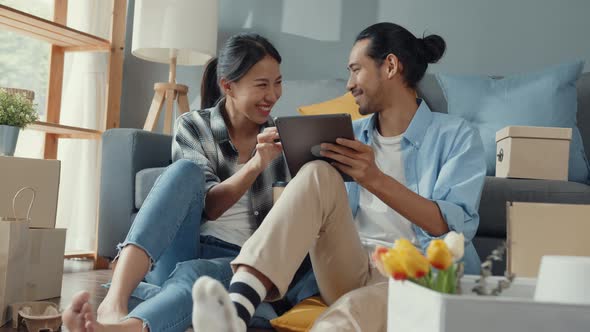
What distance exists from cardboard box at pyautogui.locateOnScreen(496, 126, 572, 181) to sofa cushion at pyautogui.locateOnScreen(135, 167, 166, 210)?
3.70 ft

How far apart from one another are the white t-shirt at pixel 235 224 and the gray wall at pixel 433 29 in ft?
5.50

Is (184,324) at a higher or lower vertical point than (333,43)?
lower

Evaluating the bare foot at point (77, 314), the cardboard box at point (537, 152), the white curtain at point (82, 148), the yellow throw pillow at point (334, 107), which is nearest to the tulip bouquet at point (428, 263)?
the bare foot at point (77, 314)

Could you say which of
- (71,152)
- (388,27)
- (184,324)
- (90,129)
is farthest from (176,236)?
(71,152)

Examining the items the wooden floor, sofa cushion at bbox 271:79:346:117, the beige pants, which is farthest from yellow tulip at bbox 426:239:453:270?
sofa cushion at bbox 271:79:346:117

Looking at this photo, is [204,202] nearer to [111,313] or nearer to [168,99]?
[111,313]

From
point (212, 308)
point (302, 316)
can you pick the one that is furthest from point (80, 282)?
point (212, 308)

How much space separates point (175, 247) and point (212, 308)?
77 centimetres

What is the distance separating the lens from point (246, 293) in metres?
1.10

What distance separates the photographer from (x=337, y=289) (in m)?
1.43

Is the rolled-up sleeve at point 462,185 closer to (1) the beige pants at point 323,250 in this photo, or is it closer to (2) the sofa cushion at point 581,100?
(1) the beige pants at point 323,250

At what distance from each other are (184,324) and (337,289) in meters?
0.32

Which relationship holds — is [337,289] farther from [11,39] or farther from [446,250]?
[11,39]

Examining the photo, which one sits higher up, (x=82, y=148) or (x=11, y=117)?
(x=11, y=117)
